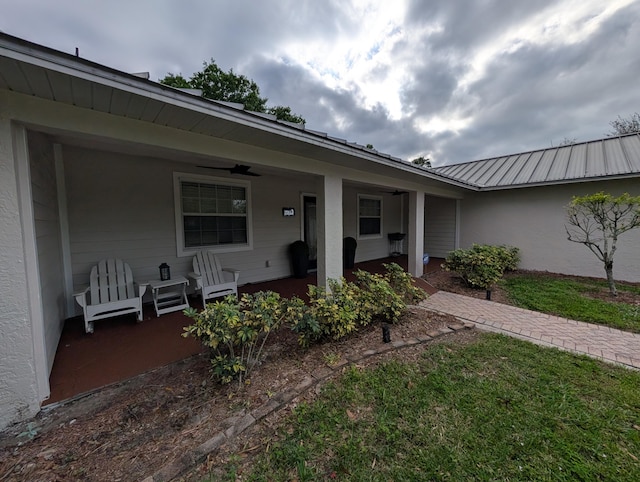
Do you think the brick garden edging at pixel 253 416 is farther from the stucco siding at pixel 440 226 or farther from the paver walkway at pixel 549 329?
the stucco siding at pixel 440 226

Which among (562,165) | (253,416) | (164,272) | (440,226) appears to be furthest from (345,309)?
(562,165)

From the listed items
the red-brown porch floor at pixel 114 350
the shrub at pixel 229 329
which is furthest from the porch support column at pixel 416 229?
the red-brown porch floor at pixel 114 350

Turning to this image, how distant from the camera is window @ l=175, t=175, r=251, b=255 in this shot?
4.85 metres

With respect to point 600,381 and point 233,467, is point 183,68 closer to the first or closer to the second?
point 233,467

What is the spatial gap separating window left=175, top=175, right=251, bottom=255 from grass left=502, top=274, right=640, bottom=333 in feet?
19.3

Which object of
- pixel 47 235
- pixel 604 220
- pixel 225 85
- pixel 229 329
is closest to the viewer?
pixel 229 329

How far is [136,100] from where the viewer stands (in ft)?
7.01

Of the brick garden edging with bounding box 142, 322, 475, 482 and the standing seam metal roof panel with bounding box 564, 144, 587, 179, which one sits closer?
the brick garden edging with bounding box 142, 322, 475, 482

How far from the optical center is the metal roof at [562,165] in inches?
248

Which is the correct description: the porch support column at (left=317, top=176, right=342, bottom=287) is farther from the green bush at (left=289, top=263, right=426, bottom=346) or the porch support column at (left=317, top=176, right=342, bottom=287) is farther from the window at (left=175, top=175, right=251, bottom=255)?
the window at (left=175, top=175, right=251, bottom=255)

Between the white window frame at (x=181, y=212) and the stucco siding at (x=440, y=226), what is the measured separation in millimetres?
7243

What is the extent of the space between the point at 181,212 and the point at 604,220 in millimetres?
9033

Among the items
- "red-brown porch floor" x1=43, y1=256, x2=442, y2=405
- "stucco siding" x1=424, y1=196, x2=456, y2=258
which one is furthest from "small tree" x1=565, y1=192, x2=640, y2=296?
"red-brown porch floor" x1=43, y1=256, x2=442, y2=405

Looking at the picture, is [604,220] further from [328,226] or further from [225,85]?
[225,85]
